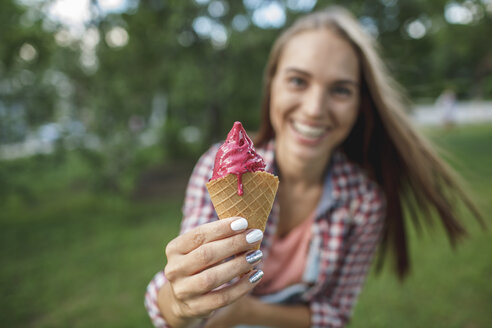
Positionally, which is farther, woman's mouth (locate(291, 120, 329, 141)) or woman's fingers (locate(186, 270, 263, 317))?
woman's mouth (locate(291, 120, 329, 141))

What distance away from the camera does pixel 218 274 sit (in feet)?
4.42

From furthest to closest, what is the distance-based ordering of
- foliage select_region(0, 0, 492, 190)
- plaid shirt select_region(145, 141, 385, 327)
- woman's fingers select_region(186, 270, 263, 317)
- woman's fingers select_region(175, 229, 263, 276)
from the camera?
1. foliage select_region(0, 0, 492, 190)
2. plaid shirt select_region(145, 141, 385, 327)
3. woman's fingers select_region(186, 270, 263, 317)
4. woman's fingers select_region(175, 229, 263, 276)

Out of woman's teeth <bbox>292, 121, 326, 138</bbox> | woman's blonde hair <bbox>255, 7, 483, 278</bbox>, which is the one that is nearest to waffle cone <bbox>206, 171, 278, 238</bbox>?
woman's teeth <bbox>292, 121, 326, 138</bbox>

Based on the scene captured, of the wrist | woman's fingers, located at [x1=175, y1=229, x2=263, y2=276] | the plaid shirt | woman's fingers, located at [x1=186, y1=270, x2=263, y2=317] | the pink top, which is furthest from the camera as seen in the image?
the pink top

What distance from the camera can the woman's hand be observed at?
1.33 meters

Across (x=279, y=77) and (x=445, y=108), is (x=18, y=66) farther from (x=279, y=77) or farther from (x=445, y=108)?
(x=445, y=108)

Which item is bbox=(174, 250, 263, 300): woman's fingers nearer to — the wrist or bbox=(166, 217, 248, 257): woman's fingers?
bbox=(166, 217, 248, 257): woman's fingers

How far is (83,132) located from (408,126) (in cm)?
640

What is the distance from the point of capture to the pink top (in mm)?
2625

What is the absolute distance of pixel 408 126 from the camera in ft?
8.96

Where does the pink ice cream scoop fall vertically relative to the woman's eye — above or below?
below

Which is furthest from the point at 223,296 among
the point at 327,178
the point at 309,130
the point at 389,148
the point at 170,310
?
the point at 389,148

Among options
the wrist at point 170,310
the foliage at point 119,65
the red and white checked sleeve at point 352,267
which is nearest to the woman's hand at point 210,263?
the wrist at point 170,310

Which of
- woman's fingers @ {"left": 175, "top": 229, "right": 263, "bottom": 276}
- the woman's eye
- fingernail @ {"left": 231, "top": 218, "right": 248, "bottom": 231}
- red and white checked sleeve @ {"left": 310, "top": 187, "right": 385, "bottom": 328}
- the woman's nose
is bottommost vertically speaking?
red and white checked sleeve @ {"left": 310, "top": 187, "right": 385, "bottom": 328}
